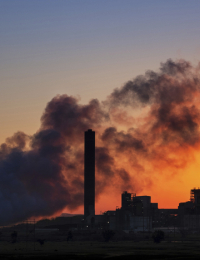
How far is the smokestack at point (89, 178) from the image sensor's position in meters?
179

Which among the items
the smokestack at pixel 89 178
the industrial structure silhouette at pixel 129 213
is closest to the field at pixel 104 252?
the industrial structure silhouette at pixel 129 213

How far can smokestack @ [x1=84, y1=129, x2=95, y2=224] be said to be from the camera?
178625 millimetres

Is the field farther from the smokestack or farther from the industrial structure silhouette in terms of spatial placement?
the smokestack

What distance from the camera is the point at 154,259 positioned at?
67312 millimetres

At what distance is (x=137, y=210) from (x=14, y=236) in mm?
72657

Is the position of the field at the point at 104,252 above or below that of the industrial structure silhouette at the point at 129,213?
below

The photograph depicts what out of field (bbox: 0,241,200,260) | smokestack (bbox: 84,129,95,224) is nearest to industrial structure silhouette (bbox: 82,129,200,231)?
smokestack (bbox: 84,129,95,224)

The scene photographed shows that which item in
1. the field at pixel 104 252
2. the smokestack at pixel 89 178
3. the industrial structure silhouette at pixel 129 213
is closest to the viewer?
the field at pixel 104 252

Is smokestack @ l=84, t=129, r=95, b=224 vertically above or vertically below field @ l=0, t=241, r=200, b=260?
above

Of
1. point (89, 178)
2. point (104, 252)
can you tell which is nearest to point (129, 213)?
point (89, 178)

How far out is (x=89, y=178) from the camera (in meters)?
179

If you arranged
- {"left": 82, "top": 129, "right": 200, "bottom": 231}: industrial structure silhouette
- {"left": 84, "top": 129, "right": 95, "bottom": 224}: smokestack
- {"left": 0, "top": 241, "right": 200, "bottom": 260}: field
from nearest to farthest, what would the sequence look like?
1. {"left": 0, "top": 241, "right": 200, "bottom": 260}: field
2. {"left": 82, "top": 129, "right": 200, "bottom": 231}: industrial structure silhouette
3. {"left": 84, "top": 129, "right": 95, "bottom": 224}: smokestack

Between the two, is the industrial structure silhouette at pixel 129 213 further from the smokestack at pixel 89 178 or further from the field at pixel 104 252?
the field at pixel 104 252

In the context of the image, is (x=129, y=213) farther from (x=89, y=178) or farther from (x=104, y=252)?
(x=104, y=252)
